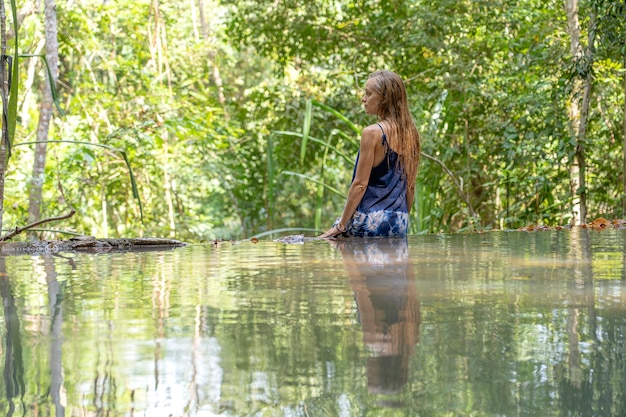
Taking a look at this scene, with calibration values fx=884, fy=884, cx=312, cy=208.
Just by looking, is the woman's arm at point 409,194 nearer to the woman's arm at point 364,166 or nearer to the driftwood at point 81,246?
the woman's arm at point 364,166

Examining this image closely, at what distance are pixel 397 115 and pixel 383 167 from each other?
0.89ft

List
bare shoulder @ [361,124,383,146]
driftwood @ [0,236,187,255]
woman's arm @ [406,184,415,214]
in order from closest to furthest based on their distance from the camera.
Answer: driftwood @ [0,236,187,255]
bare shoulder @ [361,124,383,146]
woman's arm @ [406,184,415,214]

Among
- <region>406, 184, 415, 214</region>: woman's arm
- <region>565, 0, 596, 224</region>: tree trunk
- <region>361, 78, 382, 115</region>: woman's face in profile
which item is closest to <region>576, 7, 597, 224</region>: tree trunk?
<region>565, 0, 596, 224</region>: tree trunk

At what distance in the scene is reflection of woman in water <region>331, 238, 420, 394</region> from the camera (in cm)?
129

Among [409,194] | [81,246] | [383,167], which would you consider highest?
[383,167]

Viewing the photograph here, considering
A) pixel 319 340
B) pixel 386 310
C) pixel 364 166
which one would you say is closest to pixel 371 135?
pixel 364 166

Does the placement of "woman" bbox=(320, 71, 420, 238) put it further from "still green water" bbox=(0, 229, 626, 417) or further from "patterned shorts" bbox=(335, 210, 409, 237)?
"still green water" bbox=(0, 229, 626, 417)

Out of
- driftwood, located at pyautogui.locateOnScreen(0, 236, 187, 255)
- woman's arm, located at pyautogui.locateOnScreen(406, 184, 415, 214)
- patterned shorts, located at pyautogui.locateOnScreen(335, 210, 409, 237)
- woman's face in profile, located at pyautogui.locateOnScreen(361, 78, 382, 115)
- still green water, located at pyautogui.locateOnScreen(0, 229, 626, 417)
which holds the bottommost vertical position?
still green water, located at pyautogui.locateOnScreen(0, 229, 626, 417)

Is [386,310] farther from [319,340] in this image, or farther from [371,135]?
[371,135]

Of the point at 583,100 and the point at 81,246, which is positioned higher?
the point at 583,100

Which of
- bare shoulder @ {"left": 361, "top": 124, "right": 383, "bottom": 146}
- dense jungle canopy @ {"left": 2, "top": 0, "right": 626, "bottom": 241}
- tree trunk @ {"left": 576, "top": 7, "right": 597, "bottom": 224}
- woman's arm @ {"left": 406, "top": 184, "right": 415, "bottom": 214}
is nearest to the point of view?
bare shoulder @ {"left": 361, "top": 124, "right": 383, "bottom": 146}

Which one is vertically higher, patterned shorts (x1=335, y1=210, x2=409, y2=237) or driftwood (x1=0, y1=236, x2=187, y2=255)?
patterned shorts (x1=335, y1=210, x2=409, y2=237)

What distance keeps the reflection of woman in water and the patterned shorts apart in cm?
109

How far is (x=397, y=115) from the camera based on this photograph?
4438 mm
